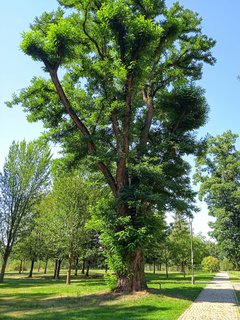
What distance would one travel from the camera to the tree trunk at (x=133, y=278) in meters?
16.4

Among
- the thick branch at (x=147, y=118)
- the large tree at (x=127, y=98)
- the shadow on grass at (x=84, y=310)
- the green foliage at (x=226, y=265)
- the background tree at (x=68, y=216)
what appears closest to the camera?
the shadow on grass at (x=84, y=310)

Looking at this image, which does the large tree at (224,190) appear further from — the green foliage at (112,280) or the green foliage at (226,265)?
the green foliage at (226,265)

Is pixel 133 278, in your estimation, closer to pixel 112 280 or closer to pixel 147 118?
pixel 112 280

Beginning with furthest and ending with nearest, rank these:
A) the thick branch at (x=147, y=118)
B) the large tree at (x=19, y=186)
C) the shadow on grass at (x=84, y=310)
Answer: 1. the large tree at (x=19, y=186)
2. the thick branch at (x=147, y=118)
3. the shadow on grass at (x=84, y=310)

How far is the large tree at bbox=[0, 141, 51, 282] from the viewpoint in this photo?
1310 inches

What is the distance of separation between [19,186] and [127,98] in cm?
2065

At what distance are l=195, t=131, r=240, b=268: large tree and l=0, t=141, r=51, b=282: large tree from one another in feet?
65.6

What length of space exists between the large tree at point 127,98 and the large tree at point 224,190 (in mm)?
18262

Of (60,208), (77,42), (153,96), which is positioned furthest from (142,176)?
(60,208)

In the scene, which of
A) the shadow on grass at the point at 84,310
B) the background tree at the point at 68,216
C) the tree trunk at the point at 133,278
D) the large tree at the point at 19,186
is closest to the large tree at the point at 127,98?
the tree trunk at the point at 133,278

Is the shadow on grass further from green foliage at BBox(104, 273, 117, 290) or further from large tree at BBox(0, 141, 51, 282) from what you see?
large tree at BBox(0, 141, 51, 282)

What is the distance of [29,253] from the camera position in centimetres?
4066

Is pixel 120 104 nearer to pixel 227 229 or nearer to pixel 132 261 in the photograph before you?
pixel 132 261

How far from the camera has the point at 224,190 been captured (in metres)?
38.5
